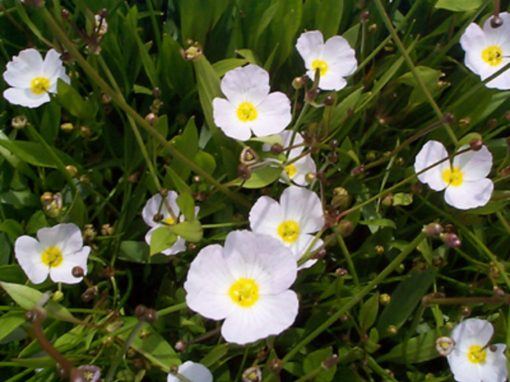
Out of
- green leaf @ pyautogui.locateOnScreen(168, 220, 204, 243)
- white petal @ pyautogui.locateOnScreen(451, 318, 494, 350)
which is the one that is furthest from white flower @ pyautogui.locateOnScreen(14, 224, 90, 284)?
white petal @ pyautogui.locateOnScreen(451, 318, 494, 350)

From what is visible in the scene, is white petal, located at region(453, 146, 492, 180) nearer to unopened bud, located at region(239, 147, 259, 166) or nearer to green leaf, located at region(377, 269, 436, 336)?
green leaf, located at region(377, 269, 436, 336)

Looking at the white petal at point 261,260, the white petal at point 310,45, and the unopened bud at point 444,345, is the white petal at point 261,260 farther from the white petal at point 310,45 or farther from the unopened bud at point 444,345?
the white petal at point 310,45

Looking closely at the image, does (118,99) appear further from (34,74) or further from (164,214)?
(34,74)

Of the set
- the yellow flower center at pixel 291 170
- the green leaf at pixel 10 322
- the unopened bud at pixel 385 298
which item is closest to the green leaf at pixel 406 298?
the unopened bud at pixel 385 298

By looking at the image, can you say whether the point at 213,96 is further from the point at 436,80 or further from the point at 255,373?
the point at 255,373

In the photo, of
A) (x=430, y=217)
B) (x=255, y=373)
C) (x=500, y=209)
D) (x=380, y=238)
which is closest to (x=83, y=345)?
(x=255, y=373)

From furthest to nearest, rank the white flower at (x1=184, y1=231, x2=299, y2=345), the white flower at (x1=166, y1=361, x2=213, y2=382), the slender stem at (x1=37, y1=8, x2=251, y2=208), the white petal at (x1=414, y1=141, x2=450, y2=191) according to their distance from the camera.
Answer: the white petal at (x1=414, y1=141, x2=450, y2=191) < the white flower at (x1=166, y1=361, x2=213, y2=382) < the white flower at (x1=184, y1=231, x2=299, y2=345) < the slender stem at (x1=37, y1=8, x2=251, y2=208)
